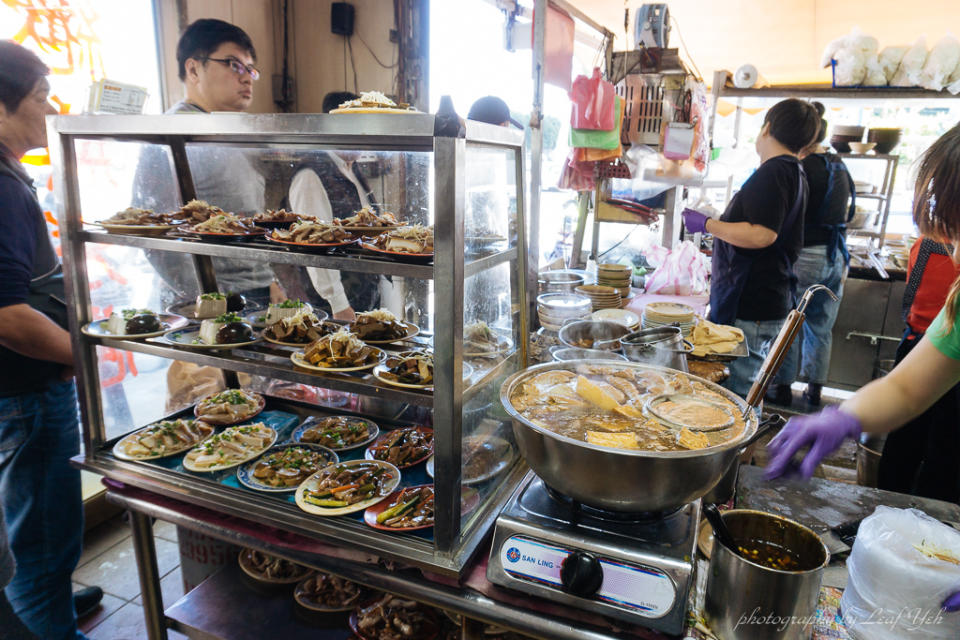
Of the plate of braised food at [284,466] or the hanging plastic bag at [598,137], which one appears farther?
the hanging plastic bag at [598,137]

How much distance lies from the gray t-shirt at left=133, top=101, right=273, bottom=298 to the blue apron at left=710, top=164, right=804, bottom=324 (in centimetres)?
307

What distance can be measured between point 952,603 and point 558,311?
6.71 feet

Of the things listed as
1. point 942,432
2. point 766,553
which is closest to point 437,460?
point 766,553

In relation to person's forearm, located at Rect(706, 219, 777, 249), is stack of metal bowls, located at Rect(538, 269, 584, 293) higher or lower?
lower

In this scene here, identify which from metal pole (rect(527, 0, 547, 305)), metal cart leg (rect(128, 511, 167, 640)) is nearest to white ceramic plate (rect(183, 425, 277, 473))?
metal cart leg (rect(128, 511, 167, 640))

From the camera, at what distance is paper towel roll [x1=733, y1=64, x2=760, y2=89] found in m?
5.31

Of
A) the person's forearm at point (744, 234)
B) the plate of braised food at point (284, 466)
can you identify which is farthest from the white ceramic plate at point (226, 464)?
the person's forearm at point (744, 234)

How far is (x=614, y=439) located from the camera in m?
1.34

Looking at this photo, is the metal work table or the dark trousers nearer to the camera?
the metal work table

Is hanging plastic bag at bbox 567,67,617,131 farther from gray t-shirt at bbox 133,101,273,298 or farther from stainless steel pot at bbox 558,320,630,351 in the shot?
gray t-shirt at bbox 133,101,273,298

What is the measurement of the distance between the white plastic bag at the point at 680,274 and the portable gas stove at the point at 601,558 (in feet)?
9.93

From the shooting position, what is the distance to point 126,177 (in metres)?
2.28

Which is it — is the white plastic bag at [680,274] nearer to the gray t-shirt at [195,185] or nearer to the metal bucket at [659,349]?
the metal bucket at [659,349]

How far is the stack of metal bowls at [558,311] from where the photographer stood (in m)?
2.99
